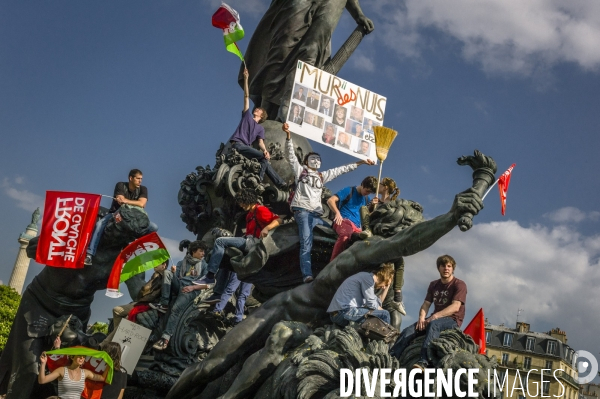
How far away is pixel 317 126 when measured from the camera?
13.5 meters

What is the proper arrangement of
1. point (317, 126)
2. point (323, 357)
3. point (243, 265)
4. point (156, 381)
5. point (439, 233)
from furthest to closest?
point (317, 126) < point (156, 381) < point (243, 265) < point (439, 233) < point (323, 357)

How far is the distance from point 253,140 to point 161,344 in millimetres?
3871

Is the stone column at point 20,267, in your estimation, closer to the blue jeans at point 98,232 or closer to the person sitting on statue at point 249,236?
the blue jeans at point 98,232

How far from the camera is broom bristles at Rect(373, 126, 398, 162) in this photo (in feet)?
33.0

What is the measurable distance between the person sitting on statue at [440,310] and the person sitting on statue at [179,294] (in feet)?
13.1

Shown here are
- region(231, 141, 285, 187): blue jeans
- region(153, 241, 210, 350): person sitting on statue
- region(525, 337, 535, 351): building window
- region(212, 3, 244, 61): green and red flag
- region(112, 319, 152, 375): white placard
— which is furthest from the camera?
region(525, 337, 535, 351): building window

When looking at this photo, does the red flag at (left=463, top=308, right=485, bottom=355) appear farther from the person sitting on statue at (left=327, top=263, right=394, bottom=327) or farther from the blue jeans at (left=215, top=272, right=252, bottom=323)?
the blue jeans at (left=215, top=272, right=252, bottom=323)

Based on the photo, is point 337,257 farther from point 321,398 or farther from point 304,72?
point 304,72

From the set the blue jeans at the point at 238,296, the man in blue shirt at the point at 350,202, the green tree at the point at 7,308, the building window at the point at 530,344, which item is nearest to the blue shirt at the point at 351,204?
the man in blue shirt at the point at 350,202

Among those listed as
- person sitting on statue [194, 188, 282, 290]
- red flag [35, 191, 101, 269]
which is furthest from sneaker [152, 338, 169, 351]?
red flag [35, 191, 101, 269]

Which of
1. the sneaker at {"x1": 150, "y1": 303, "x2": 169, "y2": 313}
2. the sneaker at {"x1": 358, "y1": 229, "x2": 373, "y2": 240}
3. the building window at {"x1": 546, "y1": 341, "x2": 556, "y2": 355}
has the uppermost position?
the building window at {"x1": 546, "y1": 341, "x2": 556, "y2": 355}

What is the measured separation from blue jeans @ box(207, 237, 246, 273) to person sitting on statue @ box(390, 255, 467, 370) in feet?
9.97

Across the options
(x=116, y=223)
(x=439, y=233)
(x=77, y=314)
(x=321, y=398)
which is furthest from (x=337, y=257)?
(x=77, y=314)

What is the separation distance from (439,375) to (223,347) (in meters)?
2.77
